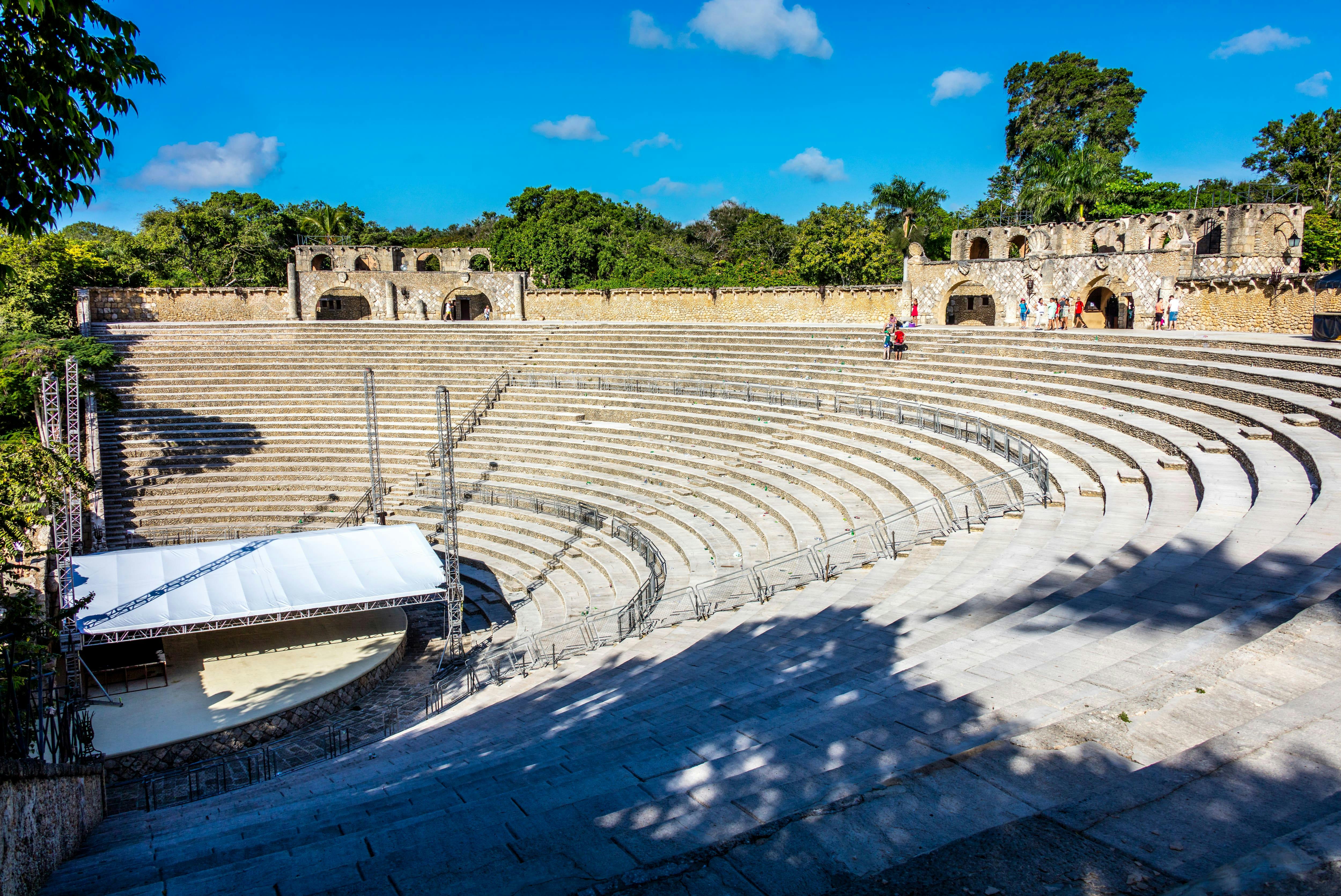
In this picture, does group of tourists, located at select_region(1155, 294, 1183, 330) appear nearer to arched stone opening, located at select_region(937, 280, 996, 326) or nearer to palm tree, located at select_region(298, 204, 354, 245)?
arched stone opening, located at select_region(937, 280, 996, 326)

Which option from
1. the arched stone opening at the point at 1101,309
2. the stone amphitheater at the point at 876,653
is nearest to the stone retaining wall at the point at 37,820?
the stone amphitheater at the point at 876,653

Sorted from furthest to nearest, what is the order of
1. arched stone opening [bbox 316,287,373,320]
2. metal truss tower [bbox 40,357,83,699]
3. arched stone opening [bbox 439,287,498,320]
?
1. arched stone opening [bbox 316,287,373,320]
2. arched stone opening [bbox 439,287,498,320]
3. metal truss tower [bbox 40,357,83,699]

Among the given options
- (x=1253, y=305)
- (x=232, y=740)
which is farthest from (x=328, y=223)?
(x=1253, y=305)

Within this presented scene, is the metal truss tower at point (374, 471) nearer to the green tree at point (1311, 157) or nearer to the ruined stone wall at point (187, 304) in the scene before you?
the ruined stone wall at point (187, 304)

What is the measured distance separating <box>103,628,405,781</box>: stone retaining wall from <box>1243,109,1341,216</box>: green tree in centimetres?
4700

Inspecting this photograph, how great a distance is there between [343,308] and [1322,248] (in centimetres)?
4271

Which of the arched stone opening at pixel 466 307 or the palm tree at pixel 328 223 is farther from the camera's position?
the palm tree at pixel 328 223

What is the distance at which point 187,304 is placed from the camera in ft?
109

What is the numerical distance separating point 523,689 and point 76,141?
8046 mm

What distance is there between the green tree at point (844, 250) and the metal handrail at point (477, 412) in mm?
21434

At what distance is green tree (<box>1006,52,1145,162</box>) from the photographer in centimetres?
4981

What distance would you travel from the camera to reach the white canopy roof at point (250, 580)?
44.0 ft

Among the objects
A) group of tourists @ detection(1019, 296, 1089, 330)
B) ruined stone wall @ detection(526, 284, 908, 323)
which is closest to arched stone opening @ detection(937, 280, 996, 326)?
ruined stone wall @ detection(526, 284, 908, 323)

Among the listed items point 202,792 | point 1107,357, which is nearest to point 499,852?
point 202,792
